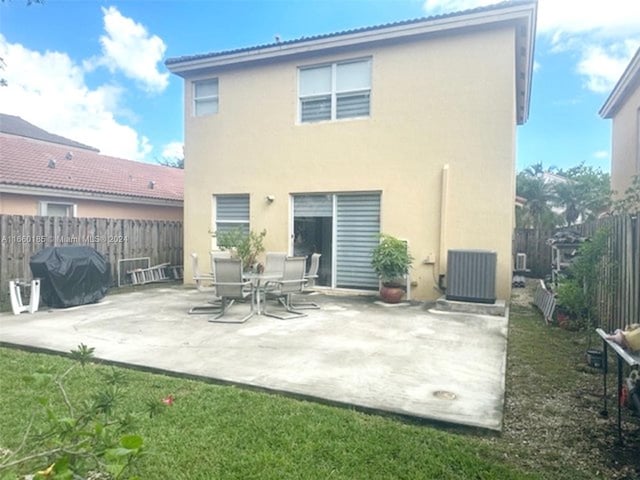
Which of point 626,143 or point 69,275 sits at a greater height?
point 626,143

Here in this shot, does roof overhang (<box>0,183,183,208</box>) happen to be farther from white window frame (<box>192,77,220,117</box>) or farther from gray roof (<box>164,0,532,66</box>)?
gray roof (<box>164,0,532,66</box>)

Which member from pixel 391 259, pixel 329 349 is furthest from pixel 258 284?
pixel 391 259

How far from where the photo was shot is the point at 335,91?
1023cm

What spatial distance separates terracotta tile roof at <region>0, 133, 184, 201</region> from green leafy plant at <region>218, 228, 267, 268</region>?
241 inches

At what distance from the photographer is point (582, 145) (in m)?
35.9

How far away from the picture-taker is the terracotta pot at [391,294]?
8.99m

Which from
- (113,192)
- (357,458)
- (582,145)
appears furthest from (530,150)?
(357,458)

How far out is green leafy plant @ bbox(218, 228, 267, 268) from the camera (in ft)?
33.4

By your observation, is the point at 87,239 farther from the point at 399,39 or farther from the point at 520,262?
the point at 520,262

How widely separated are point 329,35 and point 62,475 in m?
10.1

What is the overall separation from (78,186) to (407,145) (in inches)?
423

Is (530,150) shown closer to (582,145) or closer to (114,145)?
(582,145)

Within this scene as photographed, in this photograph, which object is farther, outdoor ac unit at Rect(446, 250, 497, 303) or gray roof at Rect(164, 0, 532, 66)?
gray roof at Rect(164, 0, 532, 66)

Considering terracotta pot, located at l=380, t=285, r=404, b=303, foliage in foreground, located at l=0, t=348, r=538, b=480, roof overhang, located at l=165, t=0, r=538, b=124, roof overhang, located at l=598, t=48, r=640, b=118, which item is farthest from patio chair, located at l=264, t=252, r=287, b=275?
roof overhang, located at l=598, t=48, r=640, b=118
